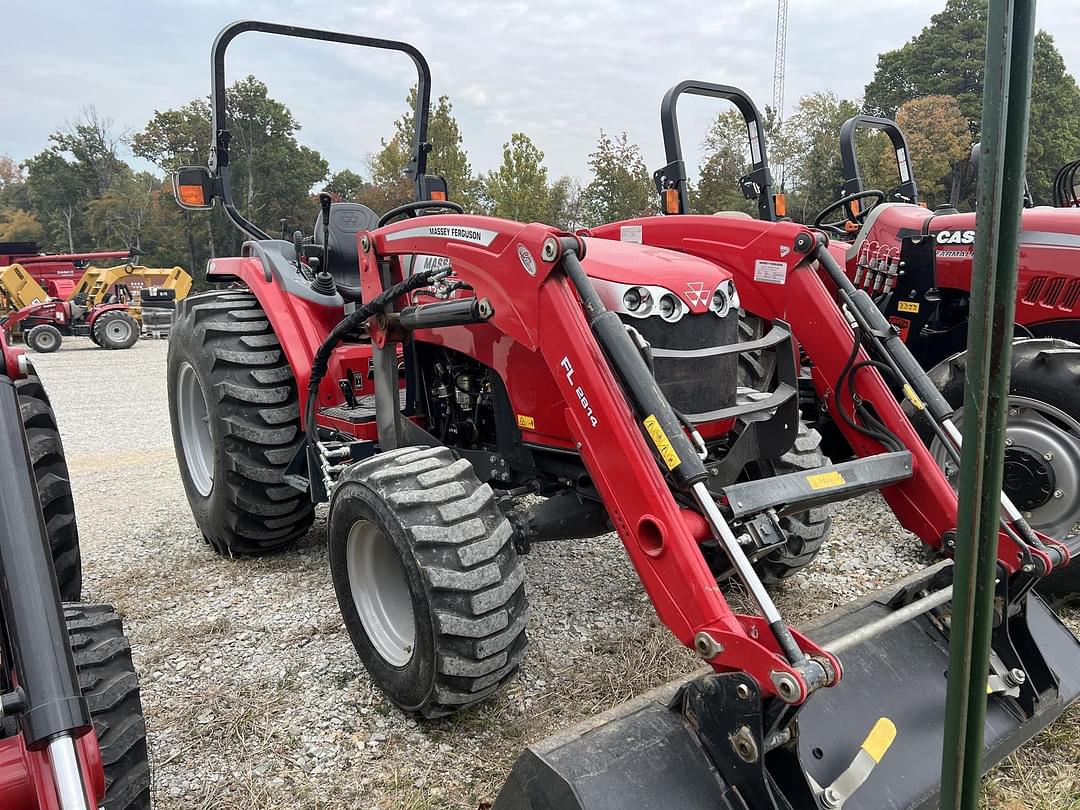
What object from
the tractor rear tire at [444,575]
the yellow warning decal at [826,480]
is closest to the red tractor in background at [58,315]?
the tractor rear tire at [444,575]

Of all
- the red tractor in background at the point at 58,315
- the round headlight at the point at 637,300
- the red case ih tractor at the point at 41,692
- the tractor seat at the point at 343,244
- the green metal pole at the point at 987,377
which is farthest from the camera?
the red tractor in background at the point at 58,315

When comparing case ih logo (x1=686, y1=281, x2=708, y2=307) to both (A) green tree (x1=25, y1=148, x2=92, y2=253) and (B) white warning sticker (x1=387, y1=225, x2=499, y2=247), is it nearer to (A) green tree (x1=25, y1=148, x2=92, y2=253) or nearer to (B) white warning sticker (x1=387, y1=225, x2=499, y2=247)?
(B) white warning sticker (x1=387, y1=225, x2=499, y2=247)

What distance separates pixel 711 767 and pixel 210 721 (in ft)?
5.80

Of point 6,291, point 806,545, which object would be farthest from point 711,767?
point 6,291

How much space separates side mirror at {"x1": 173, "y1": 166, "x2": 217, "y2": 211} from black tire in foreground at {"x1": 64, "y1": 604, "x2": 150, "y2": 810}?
2733 mm

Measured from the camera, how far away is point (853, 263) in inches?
204

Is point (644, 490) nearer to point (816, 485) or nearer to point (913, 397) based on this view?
point (816, 485)

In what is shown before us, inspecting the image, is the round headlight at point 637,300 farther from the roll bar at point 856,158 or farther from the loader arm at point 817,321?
the roll bar at point 856,158

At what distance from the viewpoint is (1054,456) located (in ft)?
11.4

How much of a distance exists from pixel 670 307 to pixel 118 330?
58.7ft

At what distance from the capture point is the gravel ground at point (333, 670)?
234 cm

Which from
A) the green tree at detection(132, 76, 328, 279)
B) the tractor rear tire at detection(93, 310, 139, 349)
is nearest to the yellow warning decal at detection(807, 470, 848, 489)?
the tractor rear tire at detection(93, 310, 139, 349)

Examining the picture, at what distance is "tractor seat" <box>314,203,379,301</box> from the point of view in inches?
162

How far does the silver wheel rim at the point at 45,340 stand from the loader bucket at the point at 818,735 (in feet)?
60.7
